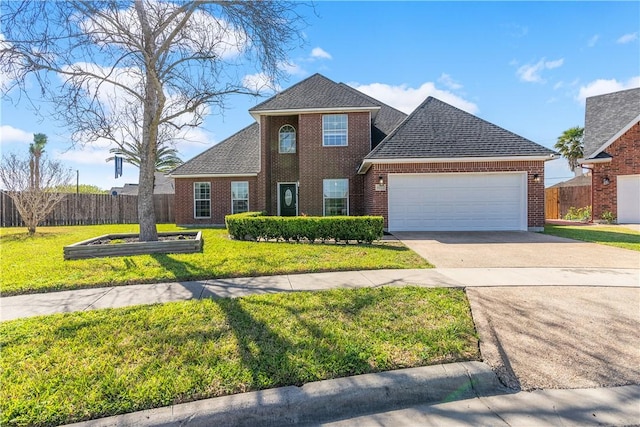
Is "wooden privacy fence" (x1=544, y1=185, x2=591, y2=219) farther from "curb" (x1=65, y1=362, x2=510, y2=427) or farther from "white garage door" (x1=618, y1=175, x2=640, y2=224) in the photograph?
"curb" (x1=65, y1=362, x2=510, y2=427)

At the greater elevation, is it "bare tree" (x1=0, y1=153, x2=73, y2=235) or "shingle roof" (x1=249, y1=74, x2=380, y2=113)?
"shingle roof" (x1=249, y1=74, x2=380, y2=113)

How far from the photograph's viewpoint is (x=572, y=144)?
30219 mm

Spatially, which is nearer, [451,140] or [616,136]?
[451,140]

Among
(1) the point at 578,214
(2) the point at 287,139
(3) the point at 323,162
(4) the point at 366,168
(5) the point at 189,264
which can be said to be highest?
(2) the point at 287,139

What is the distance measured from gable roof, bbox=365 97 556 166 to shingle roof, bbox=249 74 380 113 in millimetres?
2388

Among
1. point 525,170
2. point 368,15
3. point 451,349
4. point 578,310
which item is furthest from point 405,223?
point 451,349

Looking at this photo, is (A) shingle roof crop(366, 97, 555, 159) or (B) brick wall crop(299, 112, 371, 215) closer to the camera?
(A) shingle roof crop(366, 97, 555, 159)

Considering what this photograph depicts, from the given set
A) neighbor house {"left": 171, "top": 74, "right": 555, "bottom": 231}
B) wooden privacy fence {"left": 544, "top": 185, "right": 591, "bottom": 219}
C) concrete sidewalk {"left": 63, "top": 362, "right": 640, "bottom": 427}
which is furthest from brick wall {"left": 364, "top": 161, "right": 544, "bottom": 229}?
concrete sidewalk {"left": 63, "top": 362, "right": 640, "bottom": 427}

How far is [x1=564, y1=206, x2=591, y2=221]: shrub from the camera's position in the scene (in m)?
18.2

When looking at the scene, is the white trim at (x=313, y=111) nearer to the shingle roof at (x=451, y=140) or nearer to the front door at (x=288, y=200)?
the shingle roof at (x=451, y=140)


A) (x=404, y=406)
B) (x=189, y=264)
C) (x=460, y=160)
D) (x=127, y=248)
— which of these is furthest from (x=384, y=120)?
(x=404, y=406)

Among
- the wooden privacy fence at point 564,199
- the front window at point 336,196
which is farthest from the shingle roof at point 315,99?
the wooden privacy fence at point 564,199

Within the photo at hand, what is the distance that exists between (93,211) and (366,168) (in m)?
19.2

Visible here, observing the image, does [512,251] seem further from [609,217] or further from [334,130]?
[609,217]
